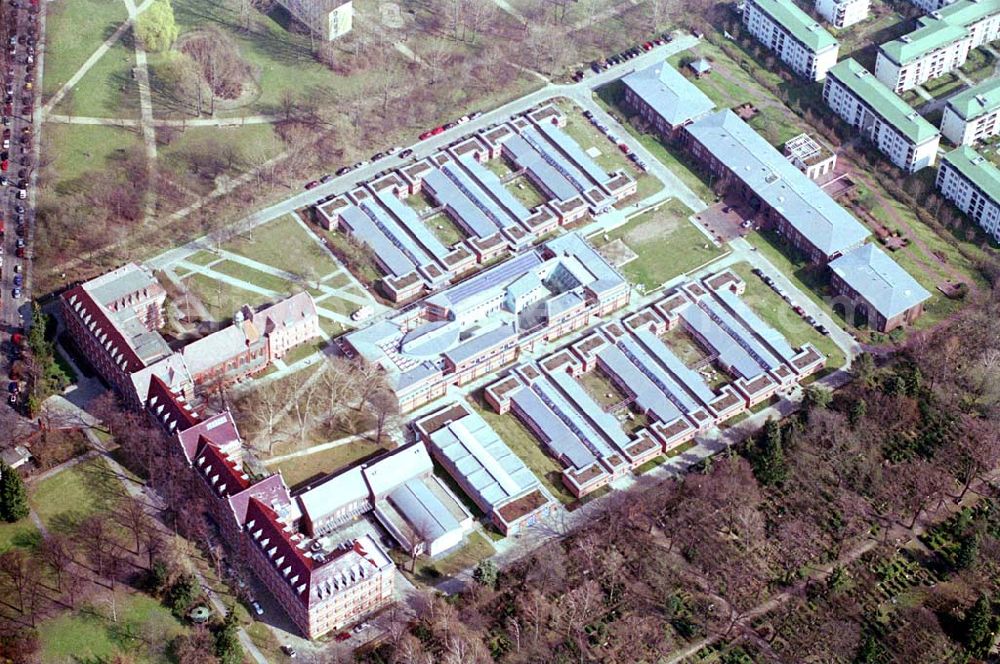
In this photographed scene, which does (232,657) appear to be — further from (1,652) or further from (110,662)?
(1,652)

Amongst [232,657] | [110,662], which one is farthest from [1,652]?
[232,657]

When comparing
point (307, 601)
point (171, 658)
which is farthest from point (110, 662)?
point (307, 601)

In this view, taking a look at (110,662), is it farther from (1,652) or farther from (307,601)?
(307,601)

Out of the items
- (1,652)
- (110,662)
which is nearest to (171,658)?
(110,662)

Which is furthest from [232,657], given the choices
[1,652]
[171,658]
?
[1,652]

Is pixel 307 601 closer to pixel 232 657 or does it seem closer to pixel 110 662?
pixel 232 657
